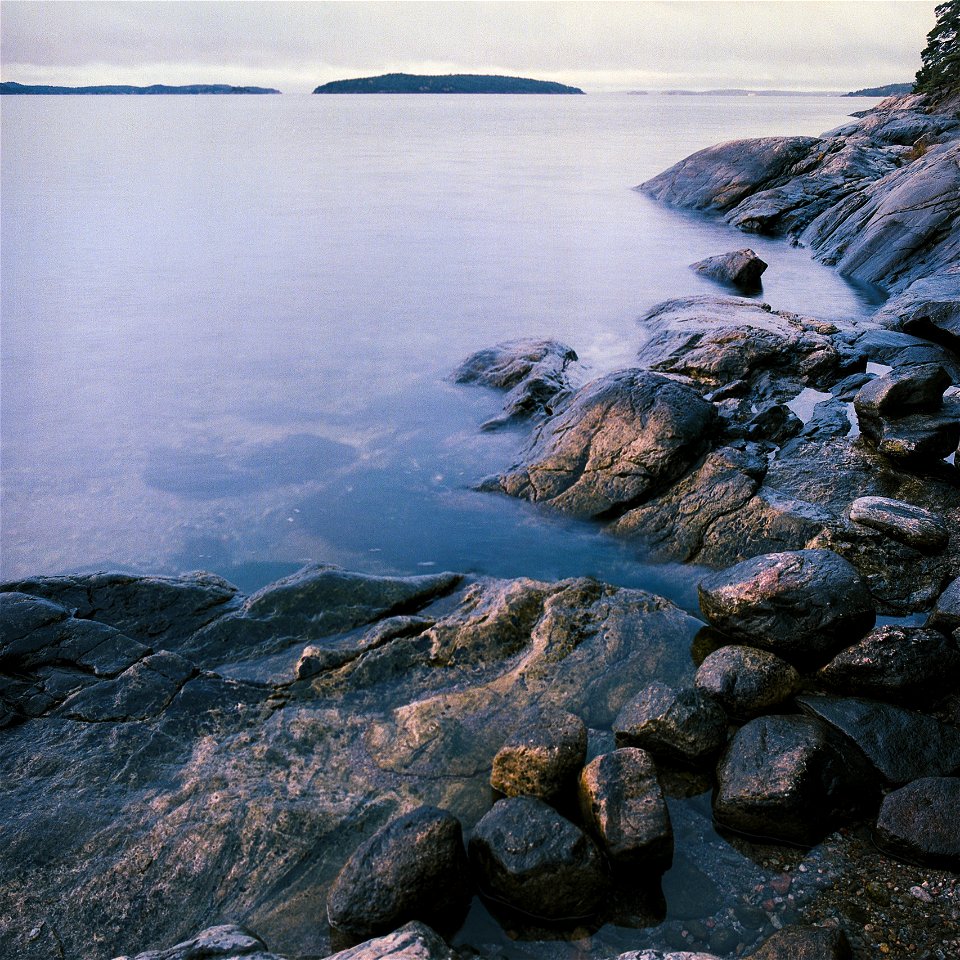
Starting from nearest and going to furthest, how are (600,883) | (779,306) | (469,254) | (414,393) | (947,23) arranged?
(600,883)
(414,393)
(779,306)
(469,254)
(947,23)

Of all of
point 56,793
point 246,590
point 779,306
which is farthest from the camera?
point 779,306

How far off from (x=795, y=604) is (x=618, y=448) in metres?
2.92

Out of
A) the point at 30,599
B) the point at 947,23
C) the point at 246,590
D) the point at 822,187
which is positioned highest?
the point at 947,23

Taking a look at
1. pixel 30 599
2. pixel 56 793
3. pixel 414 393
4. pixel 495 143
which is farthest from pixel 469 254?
pixel 495 143

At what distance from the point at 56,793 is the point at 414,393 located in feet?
26.0

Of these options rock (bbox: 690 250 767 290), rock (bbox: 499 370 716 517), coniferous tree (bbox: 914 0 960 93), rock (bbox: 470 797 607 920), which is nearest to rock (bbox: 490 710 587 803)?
rock (bbox: 470 797 607 920)

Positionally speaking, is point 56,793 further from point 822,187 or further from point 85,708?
point 822,187

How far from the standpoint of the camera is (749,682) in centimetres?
530

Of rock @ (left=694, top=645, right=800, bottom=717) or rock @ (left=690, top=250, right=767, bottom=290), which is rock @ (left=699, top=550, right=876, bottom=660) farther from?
rock @ (left=690, top=250, right=767, bottom=290)

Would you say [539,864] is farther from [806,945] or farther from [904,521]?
[904,521]

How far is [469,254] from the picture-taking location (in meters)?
21.2

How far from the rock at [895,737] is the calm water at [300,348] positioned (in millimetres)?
1937

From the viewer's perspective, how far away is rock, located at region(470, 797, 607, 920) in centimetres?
409

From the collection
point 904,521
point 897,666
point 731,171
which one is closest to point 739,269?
point 731,171
